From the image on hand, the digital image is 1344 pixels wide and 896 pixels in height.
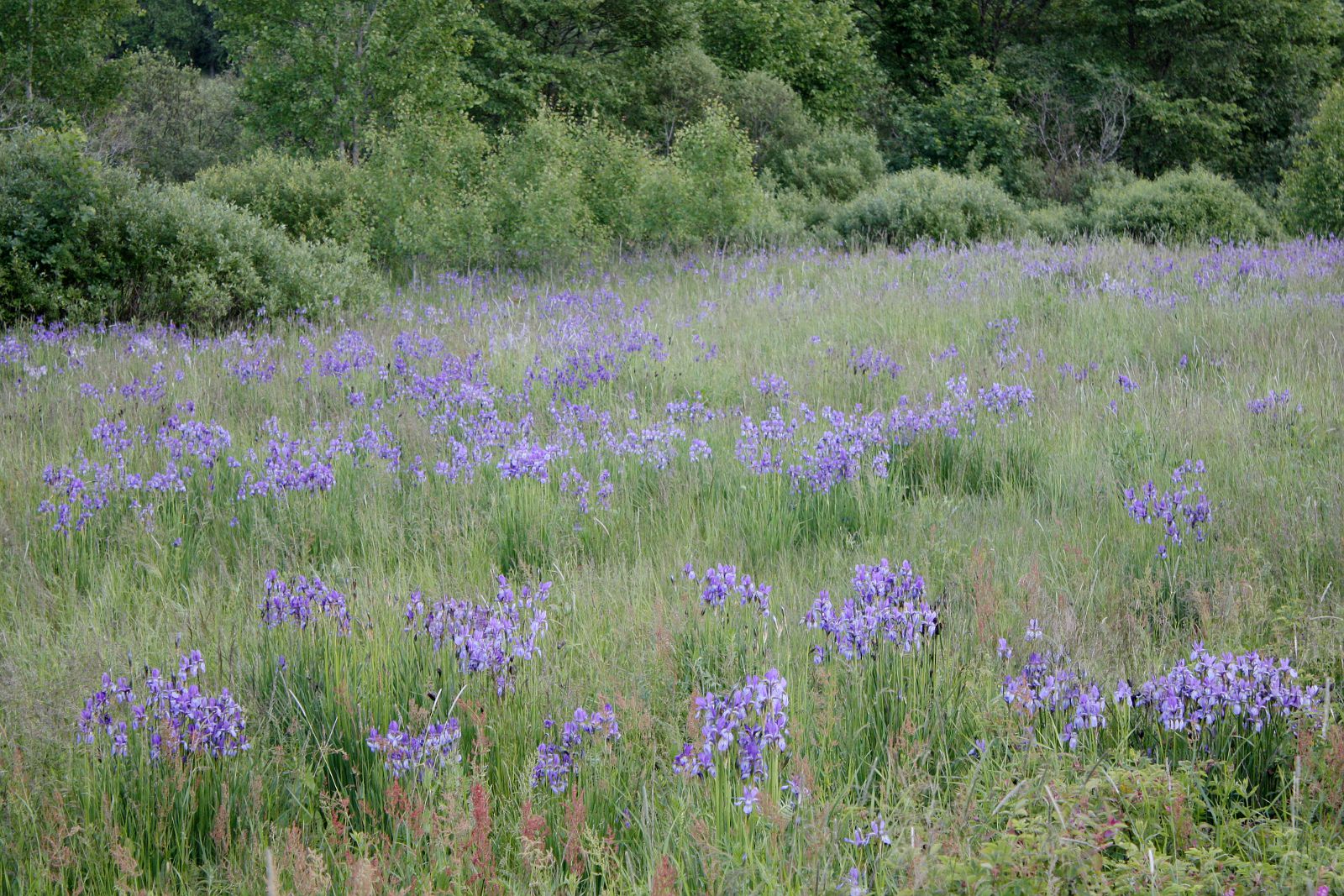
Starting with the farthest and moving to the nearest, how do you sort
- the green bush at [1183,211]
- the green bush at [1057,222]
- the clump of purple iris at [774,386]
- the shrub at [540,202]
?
1. the green bush at [1057,222]
2. the green bush at [1183,211]
3. the shrub at [540,202]
4. the clump of purple iris at [774,386]

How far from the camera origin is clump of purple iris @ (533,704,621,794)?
2350 millimetres

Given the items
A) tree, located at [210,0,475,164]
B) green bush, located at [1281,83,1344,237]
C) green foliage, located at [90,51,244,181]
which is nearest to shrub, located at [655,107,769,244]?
green bush, located at [1281,83,1344,237]

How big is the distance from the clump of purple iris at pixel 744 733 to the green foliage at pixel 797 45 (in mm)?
25409

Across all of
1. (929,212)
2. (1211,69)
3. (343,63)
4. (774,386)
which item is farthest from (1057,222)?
(343,63)

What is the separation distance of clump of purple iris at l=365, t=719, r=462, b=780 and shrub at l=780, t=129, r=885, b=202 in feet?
54.6

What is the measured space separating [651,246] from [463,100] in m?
8.87

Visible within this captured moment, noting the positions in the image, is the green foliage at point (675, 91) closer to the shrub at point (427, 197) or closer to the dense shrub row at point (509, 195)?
the dense shrub row at point (509, 195)

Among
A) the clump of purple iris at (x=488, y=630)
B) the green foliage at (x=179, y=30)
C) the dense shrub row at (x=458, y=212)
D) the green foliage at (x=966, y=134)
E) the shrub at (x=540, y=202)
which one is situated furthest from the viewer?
the green foliage at (x=179, y=30)

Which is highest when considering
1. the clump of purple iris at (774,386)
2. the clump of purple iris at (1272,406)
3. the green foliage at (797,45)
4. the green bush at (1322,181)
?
the green foliage at (797,45)

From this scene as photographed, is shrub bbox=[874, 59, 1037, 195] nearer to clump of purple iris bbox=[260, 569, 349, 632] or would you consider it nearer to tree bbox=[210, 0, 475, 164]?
tree bbox=[210, 0, 475, 164]

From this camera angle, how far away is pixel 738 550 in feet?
12.9

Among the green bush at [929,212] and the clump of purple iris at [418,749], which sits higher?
the green bush at [929,212]

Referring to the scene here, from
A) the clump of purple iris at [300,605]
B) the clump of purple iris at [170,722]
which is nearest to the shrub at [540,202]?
the clump of purple iris at [300,605]

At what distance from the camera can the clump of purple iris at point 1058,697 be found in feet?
8.05
